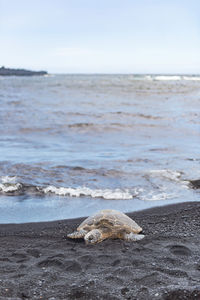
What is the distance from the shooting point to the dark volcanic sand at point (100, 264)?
339 cm

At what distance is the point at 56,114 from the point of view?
24.2 meters

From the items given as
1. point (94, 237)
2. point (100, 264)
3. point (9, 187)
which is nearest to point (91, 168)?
point (9, 187)

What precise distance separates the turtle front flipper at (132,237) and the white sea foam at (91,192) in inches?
93.5

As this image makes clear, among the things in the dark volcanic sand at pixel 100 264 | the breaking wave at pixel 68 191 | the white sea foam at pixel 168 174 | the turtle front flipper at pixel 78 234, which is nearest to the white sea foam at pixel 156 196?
the breaking wave at pixel 68 191

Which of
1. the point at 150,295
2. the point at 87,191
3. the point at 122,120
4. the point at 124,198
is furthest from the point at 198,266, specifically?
the point at 122,120

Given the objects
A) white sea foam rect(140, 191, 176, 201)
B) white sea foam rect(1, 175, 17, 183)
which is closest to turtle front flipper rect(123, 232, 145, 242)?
white sea foam rect(140, 191, 176, 201)

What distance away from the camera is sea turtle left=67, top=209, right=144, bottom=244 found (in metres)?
4.94

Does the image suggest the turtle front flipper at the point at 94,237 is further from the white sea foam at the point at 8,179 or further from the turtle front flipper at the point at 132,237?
the white sea foam at the point at 8,179

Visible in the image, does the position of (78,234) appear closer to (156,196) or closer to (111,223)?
(111,223)

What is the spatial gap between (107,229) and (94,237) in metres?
0.28

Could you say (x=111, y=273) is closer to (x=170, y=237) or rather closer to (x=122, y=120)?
(x=170, y=237)

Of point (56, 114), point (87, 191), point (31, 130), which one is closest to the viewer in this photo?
point (87, 191)

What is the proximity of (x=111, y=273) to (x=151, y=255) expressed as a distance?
2.34 feet

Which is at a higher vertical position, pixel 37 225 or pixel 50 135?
pixel 50 135
